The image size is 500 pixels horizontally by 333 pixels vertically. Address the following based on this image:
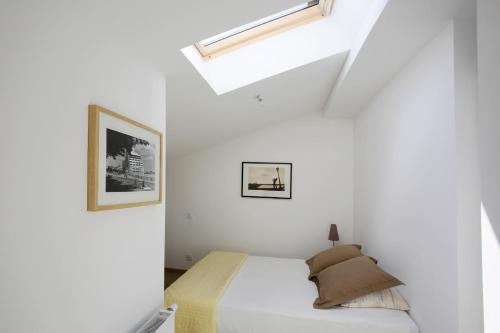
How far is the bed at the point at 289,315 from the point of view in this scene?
171 centimetres

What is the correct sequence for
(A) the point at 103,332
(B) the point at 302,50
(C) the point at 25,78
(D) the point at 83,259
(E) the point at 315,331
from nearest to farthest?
(C) the point at 25,78 < (D) the point at 83,259 < (A) the point at 103,332 < (E) the point at 315,331 < (B) the point at 302,50

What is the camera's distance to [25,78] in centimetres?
75

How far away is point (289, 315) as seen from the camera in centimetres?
182

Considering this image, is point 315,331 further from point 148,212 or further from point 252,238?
point 252,238

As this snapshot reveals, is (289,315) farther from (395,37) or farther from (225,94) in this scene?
(395,37)

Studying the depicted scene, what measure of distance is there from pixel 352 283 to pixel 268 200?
1.78 m

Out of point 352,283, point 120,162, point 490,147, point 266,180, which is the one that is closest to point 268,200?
point 266,180

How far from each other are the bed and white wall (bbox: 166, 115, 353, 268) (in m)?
1.27

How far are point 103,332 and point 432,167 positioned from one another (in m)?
1.97

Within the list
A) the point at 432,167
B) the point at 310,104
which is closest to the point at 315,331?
the point at 432,167

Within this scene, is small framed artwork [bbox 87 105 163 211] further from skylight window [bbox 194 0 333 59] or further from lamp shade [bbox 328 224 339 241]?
lamp shade [bbox 328 224 339 241]

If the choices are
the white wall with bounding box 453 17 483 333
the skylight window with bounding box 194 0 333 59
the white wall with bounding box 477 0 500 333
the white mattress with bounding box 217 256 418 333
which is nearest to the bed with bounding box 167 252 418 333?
the white mattress with bounding box 217 256 418 333

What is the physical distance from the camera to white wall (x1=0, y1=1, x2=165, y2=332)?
713 mm

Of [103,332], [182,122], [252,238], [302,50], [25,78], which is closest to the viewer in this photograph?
[25,78]
